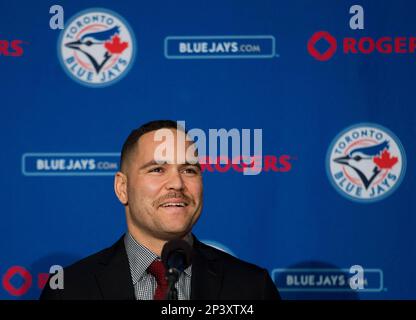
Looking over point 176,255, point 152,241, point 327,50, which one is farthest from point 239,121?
point 176,255

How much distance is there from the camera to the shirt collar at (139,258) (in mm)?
1921

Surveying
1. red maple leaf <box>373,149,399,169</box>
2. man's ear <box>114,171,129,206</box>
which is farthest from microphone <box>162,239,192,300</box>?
red maple leaf <box>373,149,399,169</box>

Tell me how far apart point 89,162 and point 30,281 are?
554 mm

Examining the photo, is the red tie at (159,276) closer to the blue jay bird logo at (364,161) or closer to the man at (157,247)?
the man at (157,247)

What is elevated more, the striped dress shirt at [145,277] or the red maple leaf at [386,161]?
the red maple leaf at [386,161]

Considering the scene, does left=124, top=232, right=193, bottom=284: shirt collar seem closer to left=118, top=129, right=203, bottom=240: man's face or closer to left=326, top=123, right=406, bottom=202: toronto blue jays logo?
left=118, top=129, right=203, bottom=240: man's face

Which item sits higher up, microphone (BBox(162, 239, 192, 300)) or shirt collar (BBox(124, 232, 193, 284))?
microphone (BBox(162, 239, 192, 300))

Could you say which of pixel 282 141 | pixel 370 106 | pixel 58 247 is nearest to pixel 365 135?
pixel 370 106

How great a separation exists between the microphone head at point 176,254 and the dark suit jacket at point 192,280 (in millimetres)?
489

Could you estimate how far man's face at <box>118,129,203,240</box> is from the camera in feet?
6.26

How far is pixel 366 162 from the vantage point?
2662mm

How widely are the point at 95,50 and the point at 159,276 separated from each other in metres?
1.20

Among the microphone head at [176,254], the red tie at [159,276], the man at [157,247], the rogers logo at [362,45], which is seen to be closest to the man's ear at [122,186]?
the man at [157,247]

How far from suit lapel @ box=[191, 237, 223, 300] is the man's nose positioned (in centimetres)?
22
